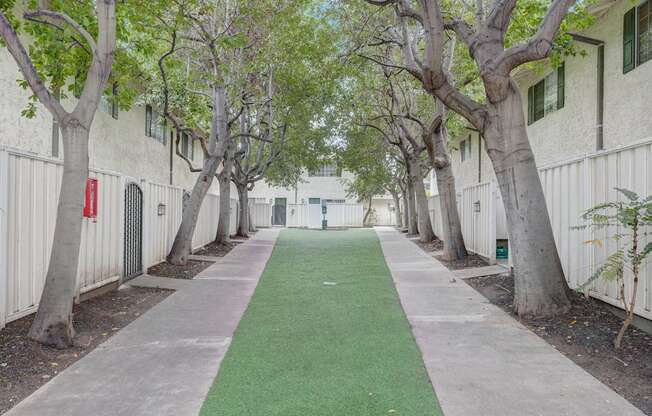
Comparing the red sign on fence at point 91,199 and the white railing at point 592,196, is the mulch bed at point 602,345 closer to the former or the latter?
the white railing at point 592,196

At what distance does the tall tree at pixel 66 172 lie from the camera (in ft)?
16.8

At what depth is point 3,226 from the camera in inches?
205

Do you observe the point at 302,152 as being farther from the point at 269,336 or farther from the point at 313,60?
the point at 269,336

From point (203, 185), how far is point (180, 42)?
5.14 metres

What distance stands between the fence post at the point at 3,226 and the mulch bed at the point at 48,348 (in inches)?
13.6

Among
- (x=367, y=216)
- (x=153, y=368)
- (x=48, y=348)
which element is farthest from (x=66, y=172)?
(x=367, y=216)

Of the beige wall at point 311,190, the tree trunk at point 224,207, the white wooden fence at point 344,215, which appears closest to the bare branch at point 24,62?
the tree trunk at point 224,207

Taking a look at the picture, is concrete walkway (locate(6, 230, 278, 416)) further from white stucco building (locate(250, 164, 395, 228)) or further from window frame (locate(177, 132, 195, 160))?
white stucco building (locate(250, 164, 395, 228))

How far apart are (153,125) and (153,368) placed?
1340 cm

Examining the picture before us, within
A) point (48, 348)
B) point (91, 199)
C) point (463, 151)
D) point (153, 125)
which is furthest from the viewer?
point (463, 151)

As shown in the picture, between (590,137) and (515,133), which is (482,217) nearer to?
(590,137)

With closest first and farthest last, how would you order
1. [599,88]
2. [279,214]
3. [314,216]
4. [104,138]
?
[599,88], [104,138], [314,216], [279,214]

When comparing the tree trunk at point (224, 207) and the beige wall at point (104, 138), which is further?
the tree trunk at point (224, 207)

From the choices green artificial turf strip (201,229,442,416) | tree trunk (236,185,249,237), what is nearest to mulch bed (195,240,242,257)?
tree trunk (236,185,249,237)
